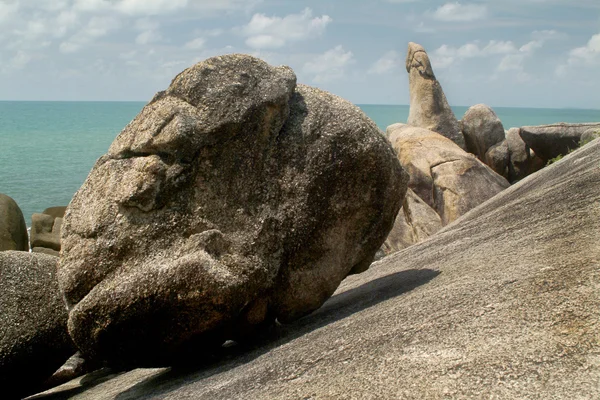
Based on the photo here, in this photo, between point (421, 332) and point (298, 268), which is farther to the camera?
point (298, 268)

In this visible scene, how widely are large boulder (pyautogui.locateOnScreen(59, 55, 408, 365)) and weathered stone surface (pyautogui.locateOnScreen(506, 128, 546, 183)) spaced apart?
15009 mm

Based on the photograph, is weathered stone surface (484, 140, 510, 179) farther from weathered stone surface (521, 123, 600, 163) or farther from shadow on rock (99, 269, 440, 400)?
shadow on rock (99, 269, 440, 400)

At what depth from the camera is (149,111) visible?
6465mm

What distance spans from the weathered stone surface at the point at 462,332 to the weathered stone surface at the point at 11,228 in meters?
7.66

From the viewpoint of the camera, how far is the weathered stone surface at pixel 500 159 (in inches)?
820

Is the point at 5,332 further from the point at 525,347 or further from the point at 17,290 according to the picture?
the point at 525,347

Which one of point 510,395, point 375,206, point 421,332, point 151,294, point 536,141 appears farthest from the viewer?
point 536,141

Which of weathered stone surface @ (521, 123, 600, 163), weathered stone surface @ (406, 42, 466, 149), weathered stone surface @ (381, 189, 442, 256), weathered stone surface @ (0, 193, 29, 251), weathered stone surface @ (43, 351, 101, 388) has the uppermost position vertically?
weathered stone surface @ (406, 42, 466, 149)

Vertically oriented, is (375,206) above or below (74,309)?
above

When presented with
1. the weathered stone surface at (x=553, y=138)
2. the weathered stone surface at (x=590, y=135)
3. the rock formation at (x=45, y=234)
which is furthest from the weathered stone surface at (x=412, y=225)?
the rock formation at (x=45, y=234)

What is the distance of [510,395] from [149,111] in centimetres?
431

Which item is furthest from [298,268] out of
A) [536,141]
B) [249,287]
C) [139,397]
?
[536,141]

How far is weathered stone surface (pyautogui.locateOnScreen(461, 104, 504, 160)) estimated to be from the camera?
70.0 ft

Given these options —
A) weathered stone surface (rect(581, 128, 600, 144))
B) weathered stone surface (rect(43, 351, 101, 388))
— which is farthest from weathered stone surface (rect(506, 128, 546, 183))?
weathered stone surface (rect(43, 351, 101, 388))
